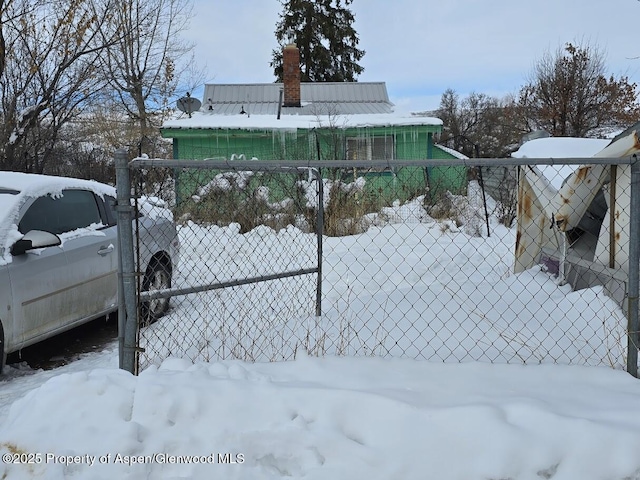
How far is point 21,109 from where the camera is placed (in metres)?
13.6

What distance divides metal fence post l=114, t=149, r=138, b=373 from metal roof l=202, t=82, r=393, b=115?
16961 millimetres

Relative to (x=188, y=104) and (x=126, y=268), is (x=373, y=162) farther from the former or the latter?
(x=188, y=104)

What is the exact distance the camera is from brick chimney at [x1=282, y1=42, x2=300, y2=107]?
64.5ft

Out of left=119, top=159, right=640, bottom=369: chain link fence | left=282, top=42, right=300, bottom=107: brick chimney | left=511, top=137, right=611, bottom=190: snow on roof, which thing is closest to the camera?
left=119, top=159, right=640, bottom=369: chain link fence

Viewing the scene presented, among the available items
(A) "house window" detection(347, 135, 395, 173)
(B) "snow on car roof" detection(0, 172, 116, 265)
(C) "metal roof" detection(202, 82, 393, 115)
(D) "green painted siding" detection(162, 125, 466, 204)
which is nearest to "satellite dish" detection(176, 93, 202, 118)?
(C) "metal roof" detection(202, 82, 393, 115)

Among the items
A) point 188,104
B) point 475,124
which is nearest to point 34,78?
point 188,104

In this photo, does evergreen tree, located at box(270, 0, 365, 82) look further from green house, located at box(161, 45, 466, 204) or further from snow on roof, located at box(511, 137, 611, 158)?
snow on roof, located at box(511, 137, 611, 158)

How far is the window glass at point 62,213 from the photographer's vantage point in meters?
4.85

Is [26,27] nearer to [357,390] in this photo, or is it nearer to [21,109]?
[21,109]

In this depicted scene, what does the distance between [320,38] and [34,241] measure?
106 ft

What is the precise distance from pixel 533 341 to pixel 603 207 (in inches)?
82.4

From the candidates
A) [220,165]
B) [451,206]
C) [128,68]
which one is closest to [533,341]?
[220,165]

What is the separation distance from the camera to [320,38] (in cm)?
3409

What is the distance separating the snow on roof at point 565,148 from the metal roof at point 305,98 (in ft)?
46.3
